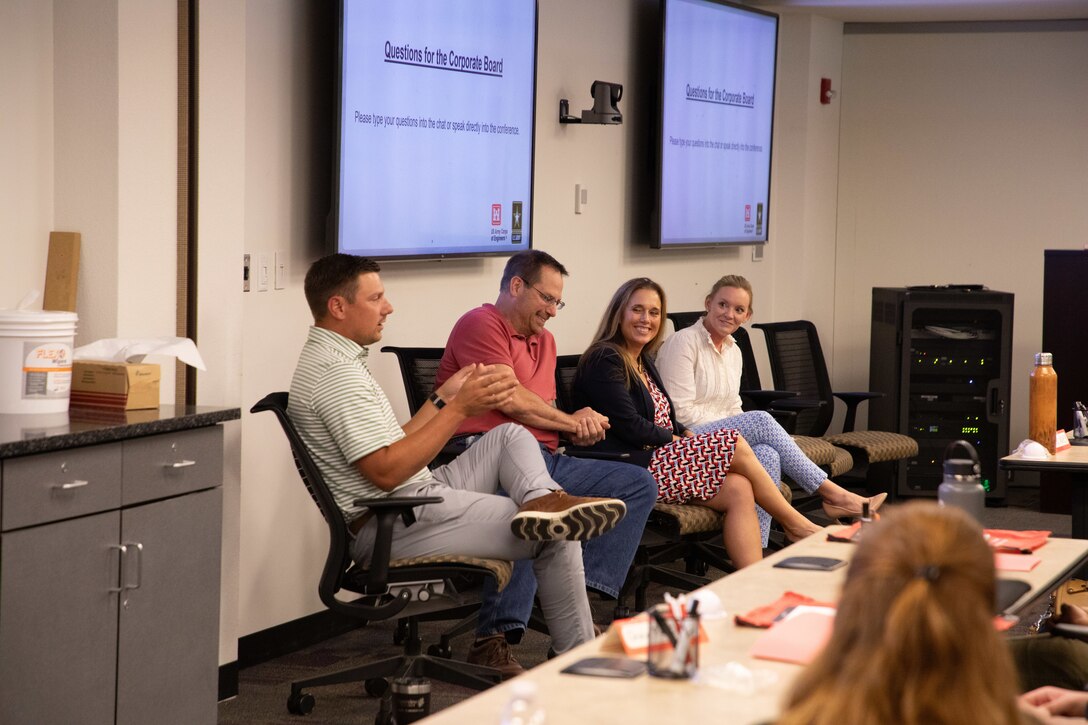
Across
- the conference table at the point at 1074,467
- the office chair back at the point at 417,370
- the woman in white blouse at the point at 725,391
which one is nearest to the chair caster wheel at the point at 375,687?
the office chair back at the point at 417,370

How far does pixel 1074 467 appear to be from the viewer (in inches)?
161

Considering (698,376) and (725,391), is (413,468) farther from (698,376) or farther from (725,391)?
(725,391)

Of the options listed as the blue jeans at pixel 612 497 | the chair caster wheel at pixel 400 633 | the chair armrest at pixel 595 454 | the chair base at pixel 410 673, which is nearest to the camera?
the chair base at pixel 410 673

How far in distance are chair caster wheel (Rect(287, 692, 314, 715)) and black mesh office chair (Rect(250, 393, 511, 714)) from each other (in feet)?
1.00

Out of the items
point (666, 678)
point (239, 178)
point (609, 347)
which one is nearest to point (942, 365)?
point (609, 347)

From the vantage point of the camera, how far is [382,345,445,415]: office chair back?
14.7 feet

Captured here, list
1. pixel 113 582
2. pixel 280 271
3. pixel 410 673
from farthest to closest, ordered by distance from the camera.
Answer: pixel 280 271
pixel 410 673
pixel 113 582

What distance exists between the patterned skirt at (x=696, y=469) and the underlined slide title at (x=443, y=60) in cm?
162

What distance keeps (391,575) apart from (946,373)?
4676mm

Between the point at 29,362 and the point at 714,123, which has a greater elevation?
the point at 714,123

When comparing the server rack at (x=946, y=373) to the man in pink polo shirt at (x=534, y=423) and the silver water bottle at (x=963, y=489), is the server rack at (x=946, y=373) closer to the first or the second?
the man in pink polo shirt at (x=534, y=423)

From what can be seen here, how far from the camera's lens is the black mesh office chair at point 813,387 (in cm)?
616

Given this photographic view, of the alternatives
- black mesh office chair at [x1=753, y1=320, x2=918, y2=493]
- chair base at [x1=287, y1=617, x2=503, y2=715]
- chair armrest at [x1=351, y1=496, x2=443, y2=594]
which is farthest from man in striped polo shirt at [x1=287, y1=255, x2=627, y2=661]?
black mesh office chair at [x1=753, y1=320, x2=918, y2=493]

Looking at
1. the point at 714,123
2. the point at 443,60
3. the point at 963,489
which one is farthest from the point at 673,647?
the point at 714,123
